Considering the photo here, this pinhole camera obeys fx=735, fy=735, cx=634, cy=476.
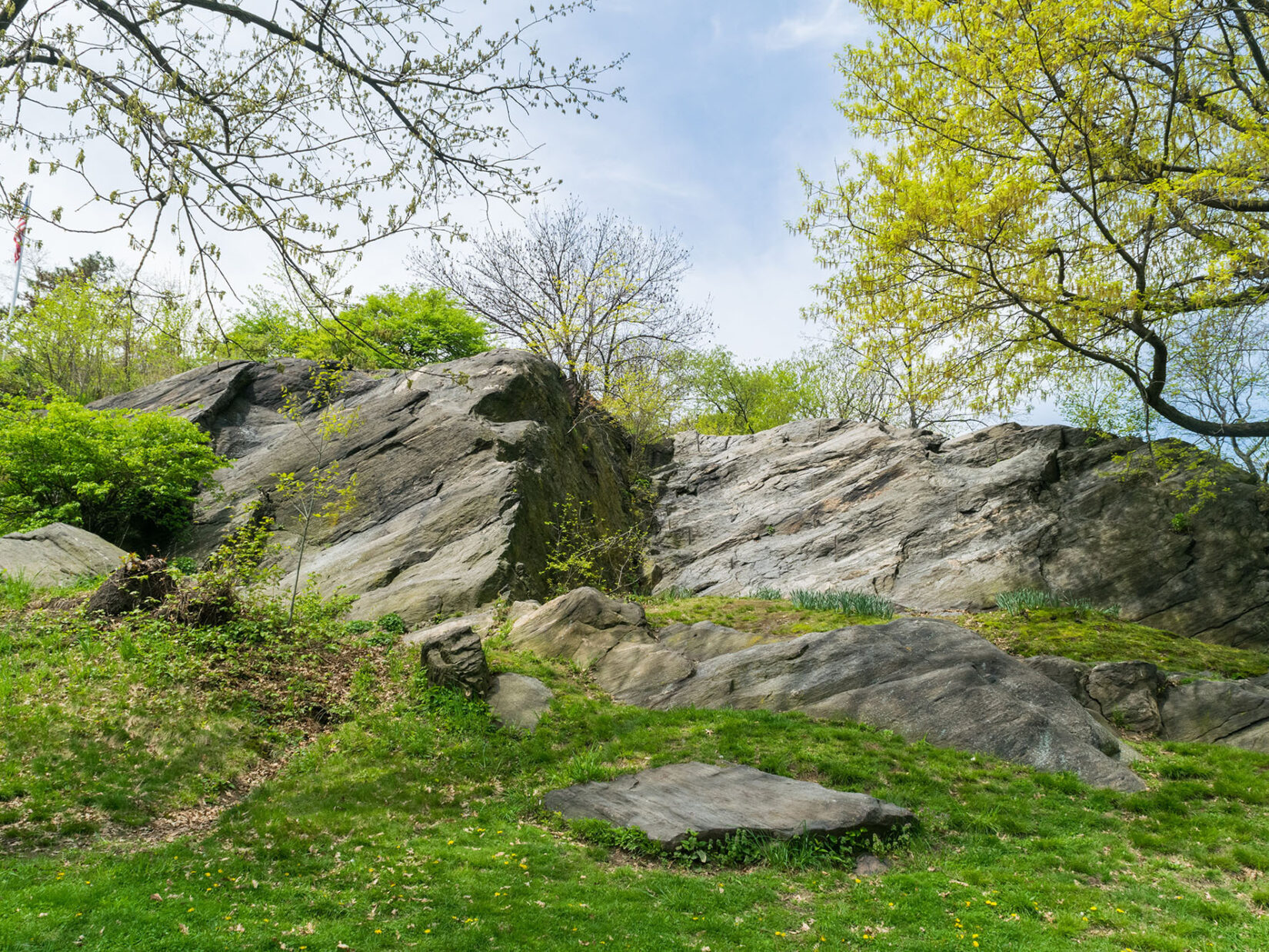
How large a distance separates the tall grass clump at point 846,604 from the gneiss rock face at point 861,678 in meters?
2.12

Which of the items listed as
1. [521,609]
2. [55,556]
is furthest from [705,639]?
[55,556]

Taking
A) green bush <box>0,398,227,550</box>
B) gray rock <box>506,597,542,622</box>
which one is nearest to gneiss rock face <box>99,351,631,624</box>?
gray rock <box>506,597,542,622</box>

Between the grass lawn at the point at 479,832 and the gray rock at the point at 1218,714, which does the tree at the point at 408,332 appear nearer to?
the grass lawn at the point at 479,832

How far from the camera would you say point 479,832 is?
6980 millimetres

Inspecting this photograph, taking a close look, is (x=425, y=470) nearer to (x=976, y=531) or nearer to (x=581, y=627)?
(x=581, y=627)

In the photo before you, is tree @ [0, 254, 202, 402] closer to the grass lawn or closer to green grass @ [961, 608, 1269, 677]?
the grass lawn

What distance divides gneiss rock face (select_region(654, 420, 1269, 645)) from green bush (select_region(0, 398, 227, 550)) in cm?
1173

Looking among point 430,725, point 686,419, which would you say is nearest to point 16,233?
point 430,725

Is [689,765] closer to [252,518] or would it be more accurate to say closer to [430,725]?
[430,725]

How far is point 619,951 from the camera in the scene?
16.6ft

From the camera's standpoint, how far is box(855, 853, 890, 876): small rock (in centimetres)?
632

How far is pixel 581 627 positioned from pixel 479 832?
4.78m

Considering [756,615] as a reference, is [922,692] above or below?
below

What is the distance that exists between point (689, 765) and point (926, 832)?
2413mm
